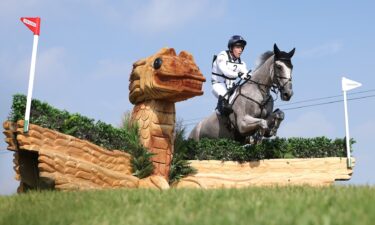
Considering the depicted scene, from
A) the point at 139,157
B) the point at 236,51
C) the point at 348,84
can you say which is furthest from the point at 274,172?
the point at 139,157

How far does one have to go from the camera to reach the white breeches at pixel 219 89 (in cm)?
1114

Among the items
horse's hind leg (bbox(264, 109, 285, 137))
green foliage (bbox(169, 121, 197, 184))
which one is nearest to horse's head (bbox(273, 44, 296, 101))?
horse's hind leg (bbox(264, 109, 285, 137))

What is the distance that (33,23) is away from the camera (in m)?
8.44

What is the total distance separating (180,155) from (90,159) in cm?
205

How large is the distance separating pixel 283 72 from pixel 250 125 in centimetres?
130

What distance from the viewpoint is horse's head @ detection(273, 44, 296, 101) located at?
1020 centimetres

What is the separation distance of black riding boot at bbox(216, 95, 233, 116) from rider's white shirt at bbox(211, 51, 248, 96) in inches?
8.3

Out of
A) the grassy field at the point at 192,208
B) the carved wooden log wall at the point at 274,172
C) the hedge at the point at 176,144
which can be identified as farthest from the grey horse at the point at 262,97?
the grassy field at the point at 192,208

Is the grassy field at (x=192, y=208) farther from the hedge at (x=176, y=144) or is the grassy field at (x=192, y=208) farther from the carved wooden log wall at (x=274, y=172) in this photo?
the carved wooden log wall at (x=274, y=172)

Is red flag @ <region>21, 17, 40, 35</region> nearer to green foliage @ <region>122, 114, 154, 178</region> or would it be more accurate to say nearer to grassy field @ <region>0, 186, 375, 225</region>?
green foliage @ <region>122, 114, 154, 178</region>

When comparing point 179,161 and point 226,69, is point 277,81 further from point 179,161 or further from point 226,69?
point 179,161

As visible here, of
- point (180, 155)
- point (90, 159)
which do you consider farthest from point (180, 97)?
point (90, 159)

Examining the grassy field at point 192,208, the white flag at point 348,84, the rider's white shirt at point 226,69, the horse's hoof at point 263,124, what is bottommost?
the grassy field at point 192,208

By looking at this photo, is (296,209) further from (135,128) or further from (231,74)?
(231,74)
